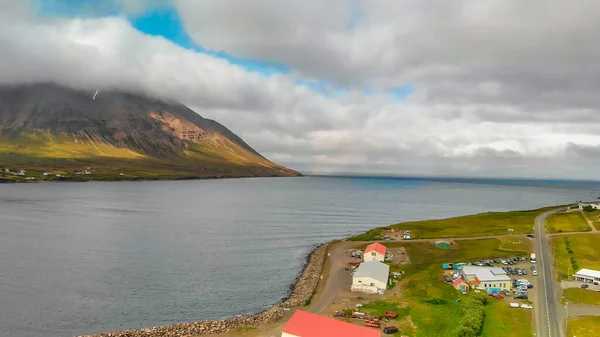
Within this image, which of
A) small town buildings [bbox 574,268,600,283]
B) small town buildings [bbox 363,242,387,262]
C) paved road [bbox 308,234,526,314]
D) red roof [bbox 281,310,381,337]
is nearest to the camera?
red roof [bbox 281,310,381,337]

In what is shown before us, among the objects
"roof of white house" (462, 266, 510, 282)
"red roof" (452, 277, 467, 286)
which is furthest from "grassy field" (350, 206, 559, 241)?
"red roof" (452, 277, 467, 286)

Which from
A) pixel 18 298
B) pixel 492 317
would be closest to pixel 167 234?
pixel 18 298

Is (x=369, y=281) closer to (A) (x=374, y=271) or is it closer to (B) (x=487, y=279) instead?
(A) (x=374, y=271)

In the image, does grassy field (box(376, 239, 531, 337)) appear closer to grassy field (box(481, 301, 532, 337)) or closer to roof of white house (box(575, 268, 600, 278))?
grassy field (box(481, 301, 532, 337))

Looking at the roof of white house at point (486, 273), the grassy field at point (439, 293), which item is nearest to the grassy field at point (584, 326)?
the grassy field at point (439, 293)

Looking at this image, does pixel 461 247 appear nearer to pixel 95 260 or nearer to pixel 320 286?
pixel 320 286

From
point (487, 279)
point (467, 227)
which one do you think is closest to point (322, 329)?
point (487, 279)

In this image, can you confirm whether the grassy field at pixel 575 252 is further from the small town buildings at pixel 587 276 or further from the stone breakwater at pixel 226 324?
the stone breakwater at pixel 226 324
